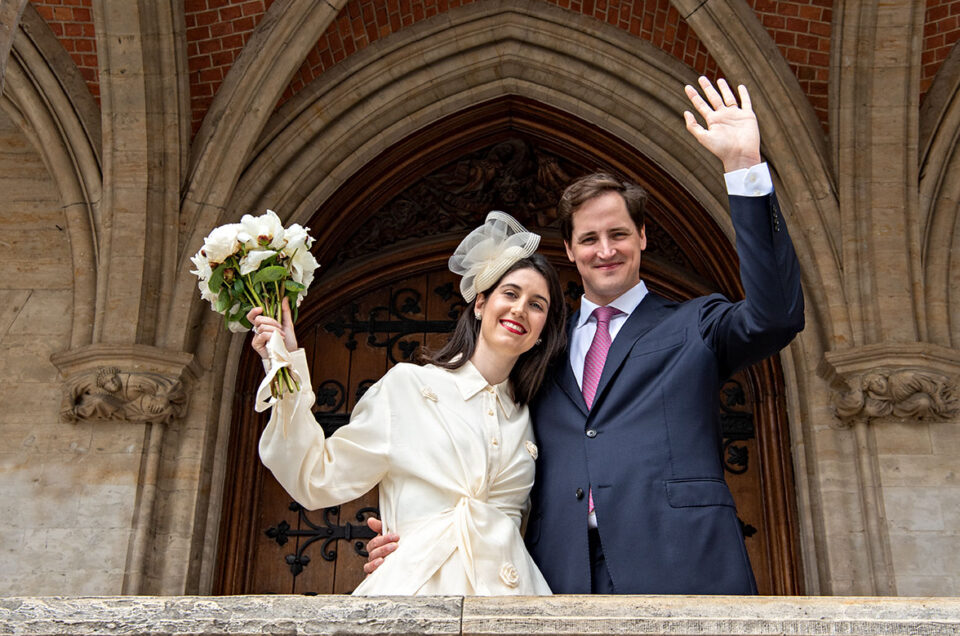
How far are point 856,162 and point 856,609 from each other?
4.10 meters

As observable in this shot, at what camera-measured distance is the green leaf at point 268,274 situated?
2680 millimetres

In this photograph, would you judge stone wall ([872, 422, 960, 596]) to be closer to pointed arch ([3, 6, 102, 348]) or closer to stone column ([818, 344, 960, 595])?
stone column ([818, 344, 960, 595])

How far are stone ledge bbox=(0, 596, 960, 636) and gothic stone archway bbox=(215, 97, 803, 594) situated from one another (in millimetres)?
3714

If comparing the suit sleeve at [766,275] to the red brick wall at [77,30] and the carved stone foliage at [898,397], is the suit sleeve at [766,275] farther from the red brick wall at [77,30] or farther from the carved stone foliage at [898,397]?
the red brick wall at [77,30]

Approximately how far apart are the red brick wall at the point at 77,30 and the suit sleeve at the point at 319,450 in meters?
4.03

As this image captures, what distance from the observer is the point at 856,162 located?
5629mm

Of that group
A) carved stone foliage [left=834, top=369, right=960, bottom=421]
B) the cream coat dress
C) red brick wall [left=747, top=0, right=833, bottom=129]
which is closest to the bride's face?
the cream coat dress

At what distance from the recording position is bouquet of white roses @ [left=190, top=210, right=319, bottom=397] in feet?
8.86

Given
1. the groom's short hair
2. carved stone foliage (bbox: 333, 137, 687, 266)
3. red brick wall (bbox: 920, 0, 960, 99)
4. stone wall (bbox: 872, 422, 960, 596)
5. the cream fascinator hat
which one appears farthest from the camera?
carved stone foliage (bbox: 333, 137, 687, 266)

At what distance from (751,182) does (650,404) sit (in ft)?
1.76

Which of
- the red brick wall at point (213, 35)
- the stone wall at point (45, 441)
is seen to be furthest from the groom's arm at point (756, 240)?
the red brick wall at point (213, 35)

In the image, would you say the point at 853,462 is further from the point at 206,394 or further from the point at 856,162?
the point at 206,394

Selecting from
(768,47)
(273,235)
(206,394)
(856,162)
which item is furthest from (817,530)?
(273,235)

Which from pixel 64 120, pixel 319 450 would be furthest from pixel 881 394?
pixel 64 120
